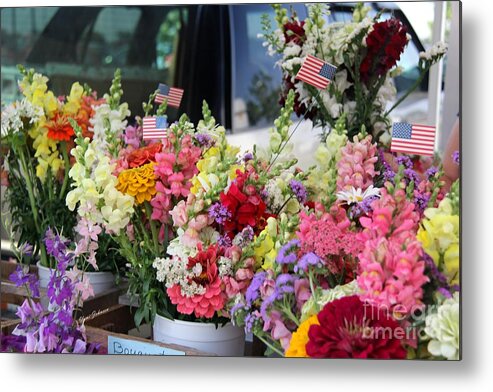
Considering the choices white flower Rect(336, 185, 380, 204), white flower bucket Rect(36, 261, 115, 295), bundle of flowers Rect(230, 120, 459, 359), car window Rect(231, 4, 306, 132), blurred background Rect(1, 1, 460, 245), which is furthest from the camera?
car window Rect(231, 4, 306, 132)

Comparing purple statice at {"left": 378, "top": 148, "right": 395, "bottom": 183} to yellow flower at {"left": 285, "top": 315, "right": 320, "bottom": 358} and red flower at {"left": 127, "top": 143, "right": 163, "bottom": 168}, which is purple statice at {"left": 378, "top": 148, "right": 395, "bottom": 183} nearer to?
yellow flower at {"left": 285, "top": 315, "right": 320, "bottom": 358}

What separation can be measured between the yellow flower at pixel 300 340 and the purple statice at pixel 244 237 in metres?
0.19

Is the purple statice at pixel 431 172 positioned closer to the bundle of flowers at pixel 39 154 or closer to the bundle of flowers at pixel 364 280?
the bundle of flowers at pixel 364 280

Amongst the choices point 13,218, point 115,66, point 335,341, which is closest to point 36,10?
point 115,66

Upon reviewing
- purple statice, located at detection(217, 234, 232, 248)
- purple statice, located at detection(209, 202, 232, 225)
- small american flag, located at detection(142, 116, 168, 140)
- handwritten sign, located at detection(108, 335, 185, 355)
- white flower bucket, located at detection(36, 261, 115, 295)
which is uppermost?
small american flag, located at detection(142, 116, 168, 140)

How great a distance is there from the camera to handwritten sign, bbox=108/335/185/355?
1402mm

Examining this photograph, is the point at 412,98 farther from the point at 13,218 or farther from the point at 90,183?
the point at 13,218

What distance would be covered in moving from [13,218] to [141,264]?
0.42m

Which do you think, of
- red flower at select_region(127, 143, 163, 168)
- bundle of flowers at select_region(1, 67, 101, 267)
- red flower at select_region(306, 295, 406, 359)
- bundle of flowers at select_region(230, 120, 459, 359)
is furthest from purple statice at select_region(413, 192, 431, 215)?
bundle of flowers at select_region(1, 67, 101, 267)

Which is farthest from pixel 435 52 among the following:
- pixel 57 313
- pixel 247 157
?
pixel 57 313

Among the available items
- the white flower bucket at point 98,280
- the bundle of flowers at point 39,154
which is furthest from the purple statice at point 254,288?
the bundle of flowers at point 39,154

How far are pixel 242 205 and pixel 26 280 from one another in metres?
0.52

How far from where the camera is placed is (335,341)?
1281 millimetres

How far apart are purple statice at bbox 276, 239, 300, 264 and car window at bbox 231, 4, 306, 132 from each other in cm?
49
